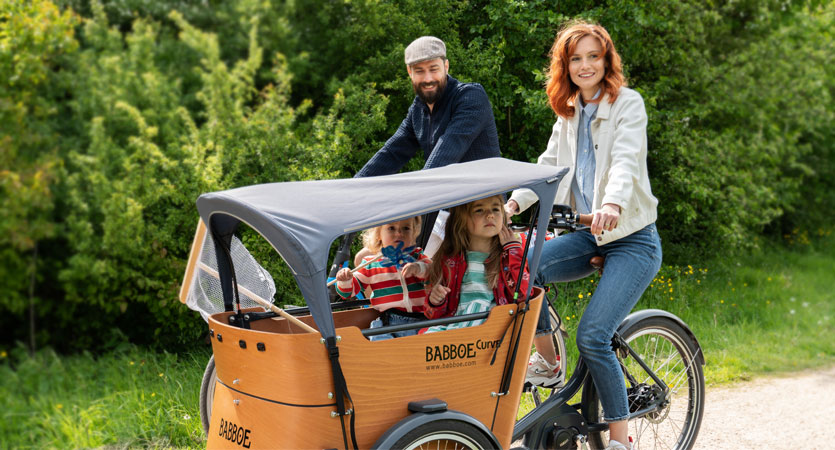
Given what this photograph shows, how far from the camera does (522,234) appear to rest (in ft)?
10.8

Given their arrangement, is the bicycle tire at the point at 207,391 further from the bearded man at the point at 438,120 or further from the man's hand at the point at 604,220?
the man's hand at the point at 604,220

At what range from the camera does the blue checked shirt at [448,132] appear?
3809 millimetres

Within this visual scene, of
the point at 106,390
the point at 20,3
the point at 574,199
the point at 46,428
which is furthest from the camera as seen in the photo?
the point at 20,3

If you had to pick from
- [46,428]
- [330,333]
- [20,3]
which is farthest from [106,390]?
[330,333]

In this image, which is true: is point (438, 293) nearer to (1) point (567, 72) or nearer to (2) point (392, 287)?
(2) point (392, 287)

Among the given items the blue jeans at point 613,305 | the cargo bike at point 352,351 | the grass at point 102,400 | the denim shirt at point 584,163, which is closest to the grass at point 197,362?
the grass at point 102,400

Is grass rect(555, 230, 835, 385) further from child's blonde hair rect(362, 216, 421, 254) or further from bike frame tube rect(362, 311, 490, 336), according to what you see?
bike frame tube rect(362, 311, 490, 336)

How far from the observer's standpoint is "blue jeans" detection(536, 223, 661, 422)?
10.1 feet

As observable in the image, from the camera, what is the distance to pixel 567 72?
3.28 meters

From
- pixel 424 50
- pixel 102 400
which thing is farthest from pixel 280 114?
pixel 424 50

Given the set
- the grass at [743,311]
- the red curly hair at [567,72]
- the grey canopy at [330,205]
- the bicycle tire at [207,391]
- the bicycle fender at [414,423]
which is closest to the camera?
the grey canopy at [330,205]

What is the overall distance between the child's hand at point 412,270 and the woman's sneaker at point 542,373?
85cm

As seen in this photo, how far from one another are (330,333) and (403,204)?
509 mm

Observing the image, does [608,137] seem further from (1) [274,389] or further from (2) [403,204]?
(1) [274,389]
